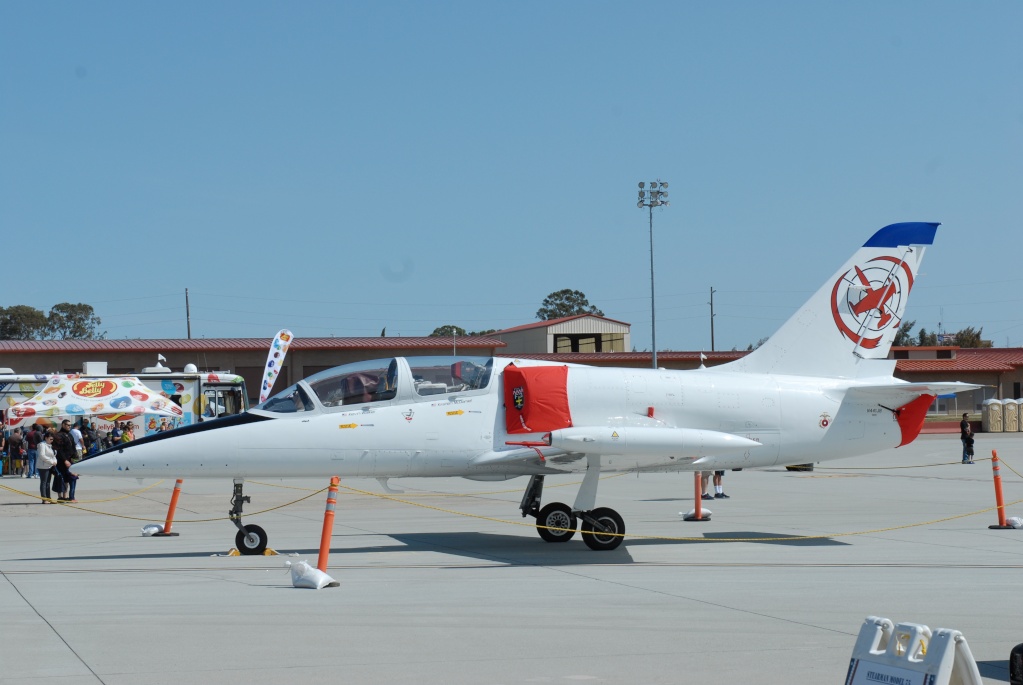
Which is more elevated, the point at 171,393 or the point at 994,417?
the point at 171,393

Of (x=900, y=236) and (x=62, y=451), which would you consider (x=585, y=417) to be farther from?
(x=62, y=451)

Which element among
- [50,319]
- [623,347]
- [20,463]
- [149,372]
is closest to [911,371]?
[623,347]

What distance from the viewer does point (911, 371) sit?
6109 centimetres

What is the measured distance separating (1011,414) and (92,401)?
47.5 m

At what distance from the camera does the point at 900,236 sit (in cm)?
1495

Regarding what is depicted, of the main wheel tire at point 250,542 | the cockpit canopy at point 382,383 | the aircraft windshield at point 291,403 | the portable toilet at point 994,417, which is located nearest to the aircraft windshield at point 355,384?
the cockpit canopy at point 382,383

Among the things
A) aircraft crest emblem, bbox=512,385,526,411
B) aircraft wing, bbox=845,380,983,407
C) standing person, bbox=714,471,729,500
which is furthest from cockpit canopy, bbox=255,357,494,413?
standing person, bbox=714,471,729,500

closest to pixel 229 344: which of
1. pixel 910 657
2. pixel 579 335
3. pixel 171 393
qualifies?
pixel 171 393

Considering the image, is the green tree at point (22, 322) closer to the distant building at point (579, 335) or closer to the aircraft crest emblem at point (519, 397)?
the distant building at point (579, 335)

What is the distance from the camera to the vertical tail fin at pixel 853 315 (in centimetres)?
1473

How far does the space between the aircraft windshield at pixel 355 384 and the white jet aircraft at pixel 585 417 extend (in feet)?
0.06

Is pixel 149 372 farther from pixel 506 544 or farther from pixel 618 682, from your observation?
pixel 618 682

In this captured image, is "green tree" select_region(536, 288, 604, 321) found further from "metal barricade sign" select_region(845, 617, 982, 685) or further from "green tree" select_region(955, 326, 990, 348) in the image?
"metal barricade sign" select_region(845, 617, 982, 685)

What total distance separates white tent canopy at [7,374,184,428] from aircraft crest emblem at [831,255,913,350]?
2060 centimetres
